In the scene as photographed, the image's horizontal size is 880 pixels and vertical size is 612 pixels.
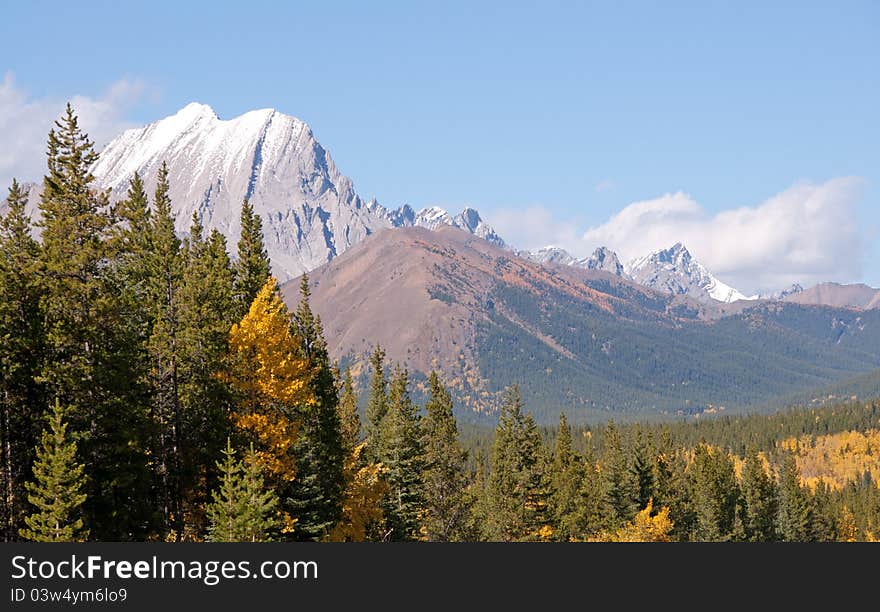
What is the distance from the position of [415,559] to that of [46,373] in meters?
20.3

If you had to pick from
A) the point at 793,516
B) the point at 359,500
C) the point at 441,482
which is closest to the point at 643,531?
the point at 441,482

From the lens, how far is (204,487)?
151 ft

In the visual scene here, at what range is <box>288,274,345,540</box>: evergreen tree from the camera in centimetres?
4684

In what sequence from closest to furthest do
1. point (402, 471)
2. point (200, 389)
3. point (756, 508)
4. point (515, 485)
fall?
point (200, 389), point (402, 471), point (515, 485), point (756, 508)

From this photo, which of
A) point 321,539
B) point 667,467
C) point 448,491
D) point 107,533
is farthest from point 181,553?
point 667,467

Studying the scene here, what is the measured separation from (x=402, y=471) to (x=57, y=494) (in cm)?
3878

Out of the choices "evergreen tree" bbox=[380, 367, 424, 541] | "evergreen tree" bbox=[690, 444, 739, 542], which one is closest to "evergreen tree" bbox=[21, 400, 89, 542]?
"evergreen tree" bbox=[380, 367, 424, 541]

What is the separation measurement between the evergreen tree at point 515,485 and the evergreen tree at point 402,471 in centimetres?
886

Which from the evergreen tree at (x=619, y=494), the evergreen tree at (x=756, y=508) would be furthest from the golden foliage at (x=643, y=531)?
the evergreen tree at (x=756, y=508)

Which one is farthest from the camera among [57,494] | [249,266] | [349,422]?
[349,422]

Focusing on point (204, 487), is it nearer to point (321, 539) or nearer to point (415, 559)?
point (321, 539)

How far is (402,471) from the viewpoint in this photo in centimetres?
7125

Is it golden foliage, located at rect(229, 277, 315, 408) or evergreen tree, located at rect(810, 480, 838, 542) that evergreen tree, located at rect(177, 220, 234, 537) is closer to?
golden foliage, located at rect(229, 277, 315, 408)

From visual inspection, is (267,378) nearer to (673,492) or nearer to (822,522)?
(673,492)
